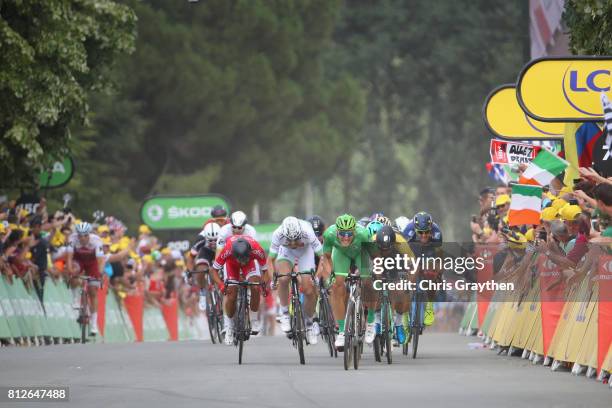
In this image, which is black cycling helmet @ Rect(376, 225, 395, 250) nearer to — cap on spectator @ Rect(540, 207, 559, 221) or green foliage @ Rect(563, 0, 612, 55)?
cap on spectator @ Rect(540, 207, 559, 221)

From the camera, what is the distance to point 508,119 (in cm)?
2053

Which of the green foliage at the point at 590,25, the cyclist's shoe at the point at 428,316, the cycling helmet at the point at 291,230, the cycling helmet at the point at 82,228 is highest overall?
the green foliage at the point at 590,25

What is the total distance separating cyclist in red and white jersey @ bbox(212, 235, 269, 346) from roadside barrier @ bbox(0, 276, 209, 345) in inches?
211

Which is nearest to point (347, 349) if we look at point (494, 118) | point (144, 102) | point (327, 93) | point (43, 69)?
point (494, 118)

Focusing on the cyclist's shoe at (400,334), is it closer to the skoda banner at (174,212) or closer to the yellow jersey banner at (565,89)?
the yellow jersey banner at (565,89)

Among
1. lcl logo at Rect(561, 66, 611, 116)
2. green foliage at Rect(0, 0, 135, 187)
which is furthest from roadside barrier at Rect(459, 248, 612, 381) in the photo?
green foliage at Rect(0, 0, 135, 187)

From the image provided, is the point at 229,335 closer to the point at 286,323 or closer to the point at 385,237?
the point at 286,323

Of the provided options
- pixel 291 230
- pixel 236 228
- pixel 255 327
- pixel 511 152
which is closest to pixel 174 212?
pixel 511 152

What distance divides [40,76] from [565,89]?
35.1 ft

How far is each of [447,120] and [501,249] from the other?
39.9 metres

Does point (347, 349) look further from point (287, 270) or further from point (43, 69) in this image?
point (43, 69)

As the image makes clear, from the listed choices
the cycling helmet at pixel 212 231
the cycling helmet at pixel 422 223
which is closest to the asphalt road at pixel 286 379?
the cycling helmet at pixel 422 223

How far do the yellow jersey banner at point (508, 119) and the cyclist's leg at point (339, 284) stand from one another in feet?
10.9

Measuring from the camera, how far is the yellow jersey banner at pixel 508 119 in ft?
66.2
